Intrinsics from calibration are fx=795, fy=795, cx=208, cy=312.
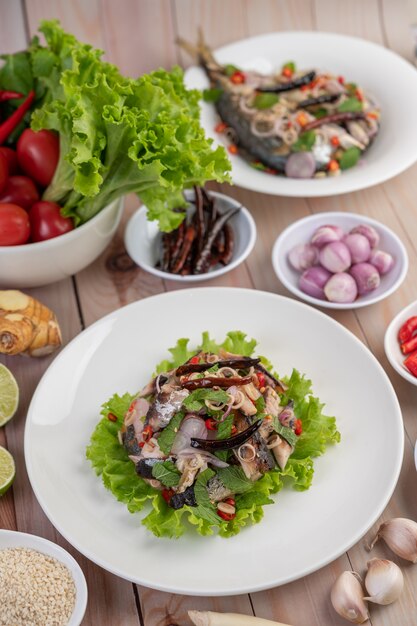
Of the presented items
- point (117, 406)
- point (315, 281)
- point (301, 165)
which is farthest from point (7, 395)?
point (301, 165)

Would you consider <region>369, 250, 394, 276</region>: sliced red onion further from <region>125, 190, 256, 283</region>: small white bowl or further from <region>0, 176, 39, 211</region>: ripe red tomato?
<region>0, 176, 39, 211</region>: ripe red tomato

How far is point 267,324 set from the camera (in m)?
2.78

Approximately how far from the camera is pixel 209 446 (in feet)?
7.32

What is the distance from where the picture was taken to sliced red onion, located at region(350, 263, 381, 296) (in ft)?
9.62

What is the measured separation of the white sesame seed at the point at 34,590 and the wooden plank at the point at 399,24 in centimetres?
328

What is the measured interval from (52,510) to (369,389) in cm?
104

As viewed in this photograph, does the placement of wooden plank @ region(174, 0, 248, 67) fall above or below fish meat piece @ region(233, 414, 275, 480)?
above

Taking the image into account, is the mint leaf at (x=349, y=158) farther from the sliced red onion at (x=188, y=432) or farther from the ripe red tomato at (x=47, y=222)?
the sliced red onion at (x=188, y=432)

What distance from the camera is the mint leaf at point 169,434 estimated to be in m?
2.27

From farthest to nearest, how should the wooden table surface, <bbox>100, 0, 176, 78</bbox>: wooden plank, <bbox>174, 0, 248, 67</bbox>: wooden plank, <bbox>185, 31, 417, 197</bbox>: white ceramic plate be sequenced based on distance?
<bbox>174, 0, 248, 67</bbox>: wooden plank, <bbox>100, 0, 176, 78</bbox>: wooden plank, <bbox>185, 31, 417, 197</bbox>: white ceramic plate, the wooden table surface

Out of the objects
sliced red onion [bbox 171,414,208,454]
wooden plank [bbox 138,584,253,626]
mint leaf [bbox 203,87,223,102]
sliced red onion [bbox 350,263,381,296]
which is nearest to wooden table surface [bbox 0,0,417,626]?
wooden plank [bbox 138,584,253,626]

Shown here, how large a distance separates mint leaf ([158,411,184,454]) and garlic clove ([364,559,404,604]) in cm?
66

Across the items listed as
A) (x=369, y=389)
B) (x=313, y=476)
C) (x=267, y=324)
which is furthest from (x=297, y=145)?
(x=313, y=476)

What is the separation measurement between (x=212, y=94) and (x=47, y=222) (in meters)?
1.31
